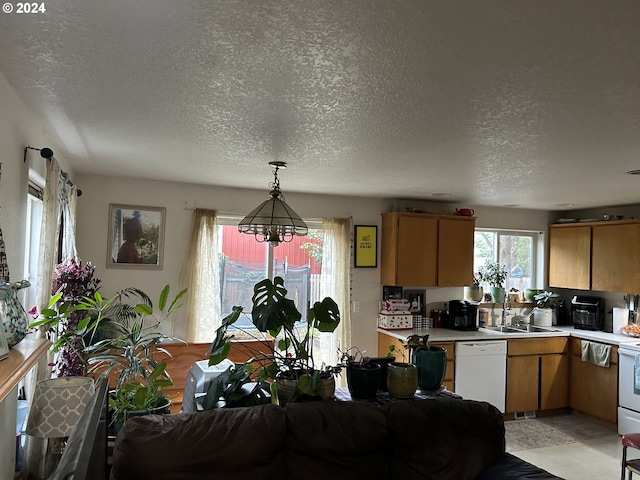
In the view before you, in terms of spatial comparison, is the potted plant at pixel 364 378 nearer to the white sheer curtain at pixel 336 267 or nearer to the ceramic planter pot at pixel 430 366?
the ceramic planter pot at pixel 430 366

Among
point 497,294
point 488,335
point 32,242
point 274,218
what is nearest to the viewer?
point 32,242

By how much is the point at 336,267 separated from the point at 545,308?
9.60ft

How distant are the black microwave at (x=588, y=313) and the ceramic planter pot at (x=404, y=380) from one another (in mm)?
4046

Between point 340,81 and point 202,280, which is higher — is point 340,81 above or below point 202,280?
above

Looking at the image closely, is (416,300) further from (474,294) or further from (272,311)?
(272,311)

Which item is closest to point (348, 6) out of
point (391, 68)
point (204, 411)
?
point (391, 68)

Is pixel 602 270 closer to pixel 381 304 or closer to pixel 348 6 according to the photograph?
pixel 381 304

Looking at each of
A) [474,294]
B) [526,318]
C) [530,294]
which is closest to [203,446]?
[474,294]

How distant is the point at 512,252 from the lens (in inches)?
243

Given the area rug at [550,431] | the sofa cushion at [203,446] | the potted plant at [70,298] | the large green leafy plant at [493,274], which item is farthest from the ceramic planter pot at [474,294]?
the potted plant at [70,298]

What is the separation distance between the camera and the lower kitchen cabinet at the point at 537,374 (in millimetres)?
5117

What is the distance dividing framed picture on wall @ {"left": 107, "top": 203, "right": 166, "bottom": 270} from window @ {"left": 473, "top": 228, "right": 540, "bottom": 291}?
3.90 meters

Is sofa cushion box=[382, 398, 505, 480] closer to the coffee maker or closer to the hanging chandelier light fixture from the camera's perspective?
the hanging chandelier light fixture

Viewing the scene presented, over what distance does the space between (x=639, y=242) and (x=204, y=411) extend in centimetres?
492
